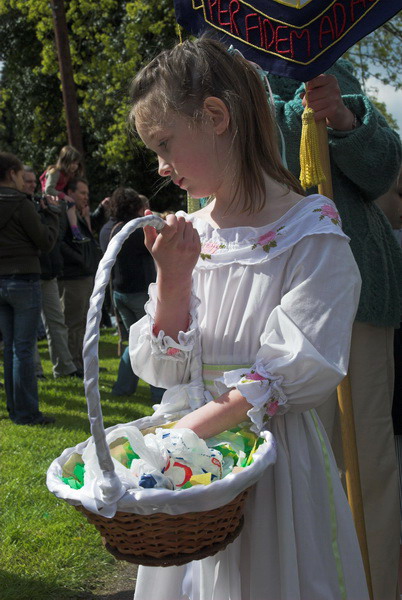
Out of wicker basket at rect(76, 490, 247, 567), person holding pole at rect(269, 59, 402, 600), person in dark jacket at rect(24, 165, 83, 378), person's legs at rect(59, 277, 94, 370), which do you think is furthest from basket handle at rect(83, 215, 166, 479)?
person's legs at rect(59, 277, 94, 370)

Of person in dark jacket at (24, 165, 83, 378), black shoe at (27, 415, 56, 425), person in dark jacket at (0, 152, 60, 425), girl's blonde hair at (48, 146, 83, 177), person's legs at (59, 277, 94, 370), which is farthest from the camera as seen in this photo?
girl's blonde hair at (48, 146, 83, 177)

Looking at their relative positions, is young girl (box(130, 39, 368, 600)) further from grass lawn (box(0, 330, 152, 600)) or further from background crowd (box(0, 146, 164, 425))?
background crowd (box(0, 146, 164, 425))

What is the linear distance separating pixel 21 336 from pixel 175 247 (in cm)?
375

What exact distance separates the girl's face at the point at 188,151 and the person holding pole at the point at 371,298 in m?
0.65

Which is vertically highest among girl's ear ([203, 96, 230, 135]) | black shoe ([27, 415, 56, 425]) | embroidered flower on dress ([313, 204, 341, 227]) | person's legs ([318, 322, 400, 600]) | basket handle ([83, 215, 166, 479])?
girl's ear ([203, 96, 230, 135])

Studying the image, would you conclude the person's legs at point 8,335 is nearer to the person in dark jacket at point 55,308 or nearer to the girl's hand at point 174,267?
the person in dark jacket at point 55,308

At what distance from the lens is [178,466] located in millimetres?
1511

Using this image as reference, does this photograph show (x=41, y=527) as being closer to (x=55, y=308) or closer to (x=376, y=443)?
(x=376, y=443)

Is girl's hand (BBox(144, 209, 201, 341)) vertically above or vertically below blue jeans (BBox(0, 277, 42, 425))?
above

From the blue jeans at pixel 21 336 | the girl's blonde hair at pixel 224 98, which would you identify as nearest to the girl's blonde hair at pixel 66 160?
the blue jeans at pixel 21 336

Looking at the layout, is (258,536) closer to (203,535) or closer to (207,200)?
(203,535)

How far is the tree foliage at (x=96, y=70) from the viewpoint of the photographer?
1426cm

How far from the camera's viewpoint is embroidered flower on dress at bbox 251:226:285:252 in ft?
5.99

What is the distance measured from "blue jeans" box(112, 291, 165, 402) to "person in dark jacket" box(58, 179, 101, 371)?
2.47 feet
